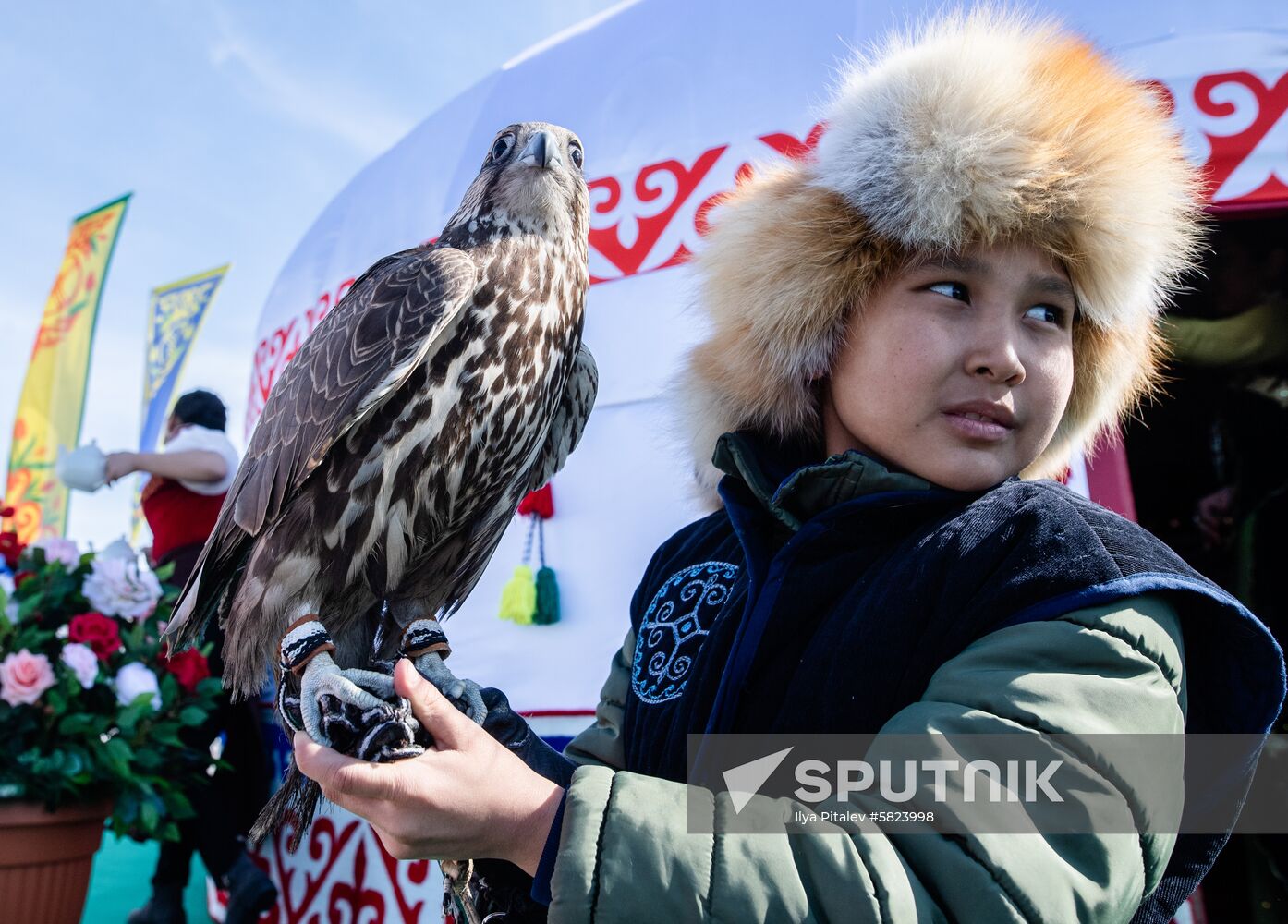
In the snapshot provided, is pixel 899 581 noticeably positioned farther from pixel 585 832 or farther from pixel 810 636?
pixel 585 832

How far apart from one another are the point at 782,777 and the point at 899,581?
8.6 inches

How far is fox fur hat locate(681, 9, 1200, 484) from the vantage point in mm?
965

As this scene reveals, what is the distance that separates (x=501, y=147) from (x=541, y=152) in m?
0.09

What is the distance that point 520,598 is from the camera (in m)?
2.79

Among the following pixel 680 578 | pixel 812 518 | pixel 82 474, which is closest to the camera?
pixel 812 518

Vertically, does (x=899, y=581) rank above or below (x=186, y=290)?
below

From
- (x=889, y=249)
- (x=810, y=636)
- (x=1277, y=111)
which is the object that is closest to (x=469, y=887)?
(x=810, y=636)

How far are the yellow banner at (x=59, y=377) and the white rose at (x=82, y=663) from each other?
5.48 m

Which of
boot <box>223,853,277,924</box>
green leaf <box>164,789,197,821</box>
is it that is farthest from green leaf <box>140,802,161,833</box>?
boot <box>223,853,277,924</box>

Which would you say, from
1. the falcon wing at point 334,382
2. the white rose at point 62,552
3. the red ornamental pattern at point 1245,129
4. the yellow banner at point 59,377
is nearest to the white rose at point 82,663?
the white rose at point 62,552

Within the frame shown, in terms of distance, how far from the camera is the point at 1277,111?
248 cm

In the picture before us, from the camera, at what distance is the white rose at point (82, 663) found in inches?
100

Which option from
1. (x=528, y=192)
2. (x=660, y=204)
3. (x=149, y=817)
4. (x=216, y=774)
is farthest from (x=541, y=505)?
(x=528, y=192)

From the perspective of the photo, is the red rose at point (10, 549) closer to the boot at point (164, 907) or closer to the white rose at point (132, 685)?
the white rose at point (132, 685)
